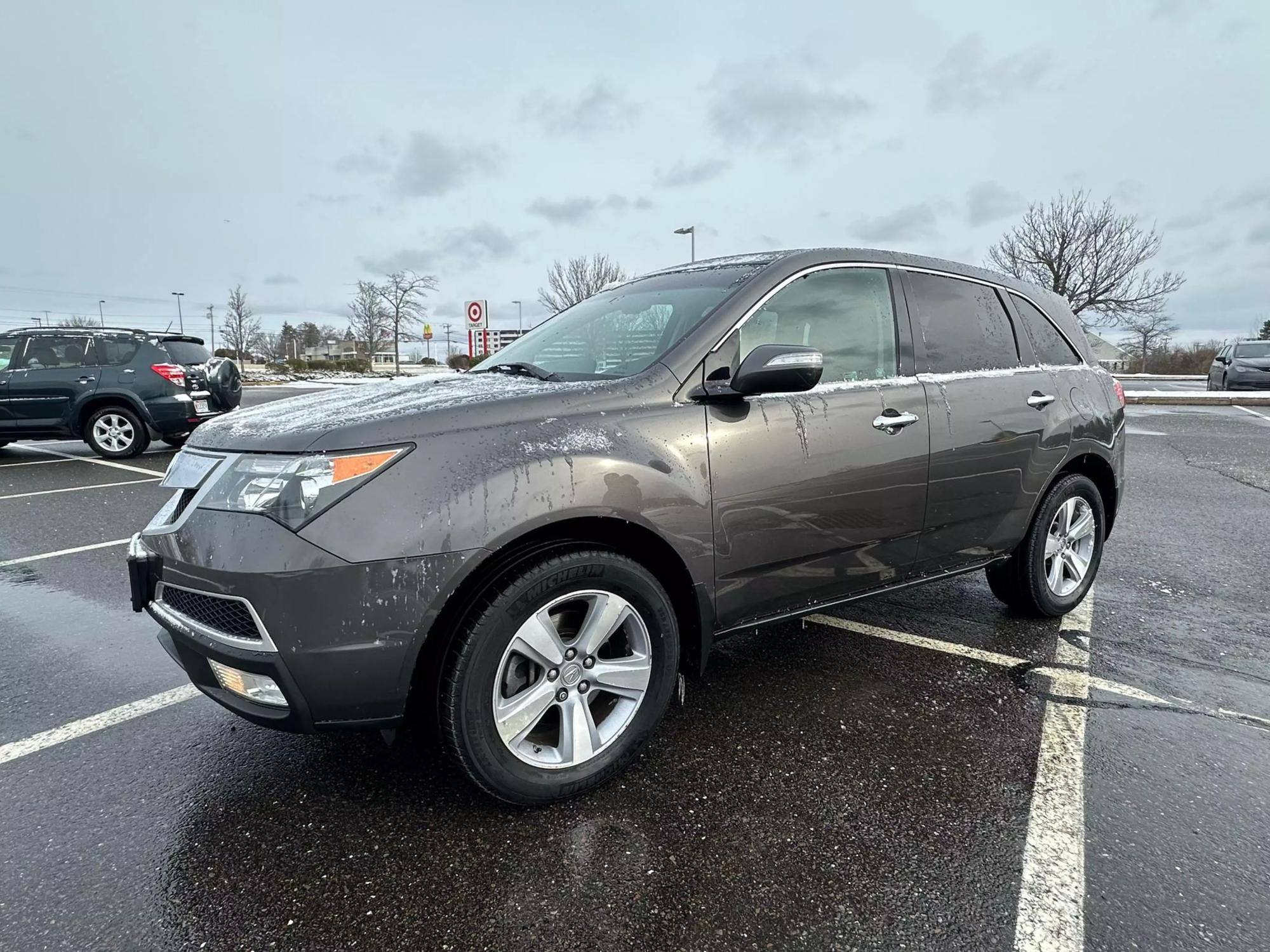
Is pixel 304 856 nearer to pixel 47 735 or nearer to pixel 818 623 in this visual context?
pixel 47 735

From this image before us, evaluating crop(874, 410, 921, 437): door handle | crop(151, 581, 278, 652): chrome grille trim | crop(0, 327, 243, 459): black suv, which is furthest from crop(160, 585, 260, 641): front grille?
crop(0, 327, 243, 459): black suv

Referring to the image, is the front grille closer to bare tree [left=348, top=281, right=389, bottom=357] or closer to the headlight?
the headlight

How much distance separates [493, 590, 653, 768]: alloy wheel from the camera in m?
2.21

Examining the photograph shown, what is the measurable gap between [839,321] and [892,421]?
18.4 inches

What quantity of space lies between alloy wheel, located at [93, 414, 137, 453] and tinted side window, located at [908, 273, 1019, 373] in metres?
10.4

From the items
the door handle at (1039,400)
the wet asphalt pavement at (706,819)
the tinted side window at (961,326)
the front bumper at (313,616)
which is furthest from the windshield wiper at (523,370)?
the door handle at (1039,400)

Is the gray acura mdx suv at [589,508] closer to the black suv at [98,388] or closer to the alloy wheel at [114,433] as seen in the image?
the black suv at [98,388]

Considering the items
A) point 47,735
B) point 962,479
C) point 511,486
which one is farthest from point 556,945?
point 962,479

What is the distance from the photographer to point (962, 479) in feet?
10.6

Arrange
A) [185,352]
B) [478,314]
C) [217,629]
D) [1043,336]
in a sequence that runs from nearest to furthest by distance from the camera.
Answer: [217,629]
[1043,336]
[185,352]
[478,314]

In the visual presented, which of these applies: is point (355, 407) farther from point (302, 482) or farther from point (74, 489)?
point (74, 489)

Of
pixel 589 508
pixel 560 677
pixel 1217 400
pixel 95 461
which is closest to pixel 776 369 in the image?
pixel 589 508

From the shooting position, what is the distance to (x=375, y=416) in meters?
2.16

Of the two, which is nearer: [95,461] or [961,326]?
[961,326]
